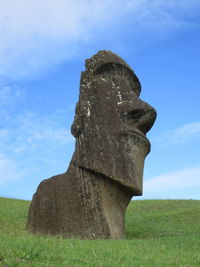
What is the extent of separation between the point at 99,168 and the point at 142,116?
2.12 metres

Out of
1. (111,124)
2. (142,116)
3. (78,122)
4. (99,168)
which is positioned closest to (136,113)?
(142,116)

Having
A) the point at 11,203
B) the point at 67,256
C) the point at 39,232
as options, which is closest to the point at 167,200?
the point at 11,203

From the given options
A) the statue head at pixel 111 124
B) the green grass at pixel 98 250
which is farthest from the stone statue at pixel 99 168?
the green grass at pixel 98 250

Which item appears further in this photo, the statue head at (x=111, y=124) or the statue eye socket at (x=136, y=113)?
the statue eye socket at (x=136, y=113)

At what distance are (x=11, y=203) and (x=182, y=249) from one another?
16.6m

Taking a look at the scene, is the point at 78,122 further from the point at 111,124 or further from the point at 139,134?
the point at 139,134

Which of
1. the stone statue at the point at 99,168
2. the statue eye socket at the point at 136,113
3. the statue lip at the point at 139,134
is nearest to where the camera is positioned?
the stone statue at the point at 99,168

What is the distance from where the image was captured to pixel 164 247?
1011 cm

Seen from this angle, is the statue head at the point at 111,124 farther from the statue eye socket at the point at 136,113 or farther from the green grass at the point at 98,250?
the green grass at the point at 98,250

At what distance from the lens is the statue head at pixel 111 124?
12359 millimetres

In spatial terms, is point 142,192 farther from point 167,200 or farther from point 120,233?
point 167,200

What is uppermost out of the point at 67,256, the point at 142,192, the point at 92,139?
the point at 92,139

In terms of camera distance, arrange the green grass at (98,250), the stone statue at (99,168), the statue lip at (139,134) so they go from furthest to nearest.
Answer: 1. the statue lip at (139,134)
2. the stone statue at (99,168)
3. the green grass at (98,250)

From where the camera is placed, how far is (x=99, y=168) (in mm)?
12297
